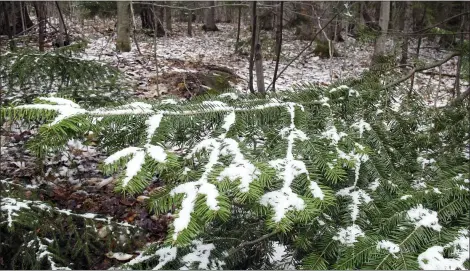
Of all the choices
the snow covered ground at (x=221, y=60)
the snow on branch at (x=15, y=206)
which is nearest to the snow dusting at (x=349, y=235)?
the snow on branch at (x=15, y=206)

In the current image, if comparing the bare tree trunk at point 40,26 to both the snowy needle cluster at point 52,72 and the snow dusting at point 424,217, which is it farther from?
the snow dusting at point 424,217

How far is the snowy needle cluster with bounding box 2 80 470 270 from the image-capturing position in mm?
962

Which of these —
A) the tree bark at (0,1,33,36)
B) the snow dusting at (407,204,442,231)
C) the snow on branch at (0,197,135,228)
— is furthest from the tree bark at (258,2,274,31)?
the snow dusting at (407,204,442,231)

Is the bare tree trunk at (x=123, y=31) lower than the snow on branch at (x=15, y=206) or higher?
higher

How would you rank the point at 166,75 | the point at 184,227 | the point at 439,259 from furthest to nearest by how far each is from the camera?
1. the point at 166,75
2. the point at 439,259
3. the point at 184,227

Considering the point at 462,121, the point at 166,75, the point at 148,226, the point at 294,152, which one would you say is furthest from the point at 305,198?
the point at 166,75

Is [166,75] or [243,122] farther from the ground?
[243,122]

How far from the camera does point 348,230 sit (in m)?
1.17

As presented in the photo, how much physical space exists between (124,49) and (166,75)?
3.96 meters

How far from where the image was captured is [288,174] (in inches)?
41.3

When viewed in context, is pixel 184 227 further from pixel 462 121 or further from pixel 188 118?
pixel 462 121

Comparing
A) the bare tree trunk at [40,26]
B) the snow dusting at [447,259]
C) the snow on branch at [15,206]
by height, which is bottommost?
the snow on branch at [15,206]

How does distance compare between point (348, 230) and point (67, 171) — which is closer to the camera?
point (348, 230)

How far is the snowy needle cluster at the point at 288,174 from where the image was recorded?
37.9 inches
